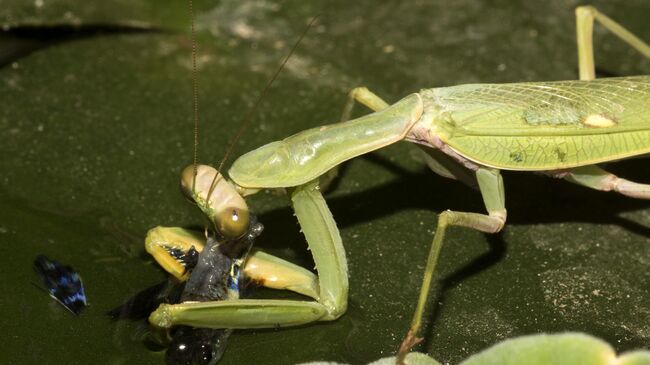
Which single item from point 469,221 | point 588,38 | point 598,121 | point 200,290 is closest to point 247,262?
point 200,290

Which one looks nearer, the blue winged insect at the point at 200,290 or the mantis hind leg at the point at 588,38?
the blue winged insect at the point at 200,290

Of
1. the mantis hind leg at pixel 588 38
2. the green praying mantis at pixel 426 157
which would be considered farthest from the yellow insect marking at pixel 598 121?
the mantis hind leg at pixel 588 38

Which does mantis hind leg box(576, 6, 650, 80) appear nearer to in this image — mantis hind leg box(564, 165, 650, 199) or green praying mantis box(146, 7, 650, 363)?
green praying mantis box(146, 7, 650, 363)

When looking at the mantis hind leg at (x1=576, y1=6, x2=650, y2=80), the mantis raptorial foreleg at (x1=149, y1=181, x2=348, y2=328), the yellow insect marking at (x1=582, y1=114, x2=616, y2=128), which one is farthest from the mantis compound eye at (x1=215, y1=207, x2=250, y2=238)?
the mantis hind leg at (x1=576, y1=6, x2=650, y2=80)

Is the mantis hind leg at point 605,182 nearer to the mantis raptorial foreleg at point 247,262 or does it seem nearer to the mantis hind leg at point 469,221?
the mantis hind leg at point 469,221

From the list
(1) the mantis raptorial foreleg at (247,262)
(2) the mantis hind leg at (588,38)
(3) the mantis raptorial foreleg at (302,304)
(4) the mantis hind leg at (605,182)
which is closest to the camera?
(3) the mantis raptorial foreleg at (302,304)

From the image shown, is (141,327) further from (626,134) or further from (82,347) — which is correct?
(626,134)

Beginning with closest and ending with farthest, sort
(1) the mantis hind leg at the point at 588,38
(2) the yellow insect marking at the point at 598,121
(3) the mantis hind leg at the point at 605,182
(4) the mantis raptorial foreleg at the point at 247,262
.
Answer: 1. (4) the mantis raptorial foreleg at the point at 247,262
2. (2) the yellow insect marking at the point at 598,121
3. (3) the mantis hind leg at the point at 605,182
4. (1) the mantis hind leg at the point at 588,38

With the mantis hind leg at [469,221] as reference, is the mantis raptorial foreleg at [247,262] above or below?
below
